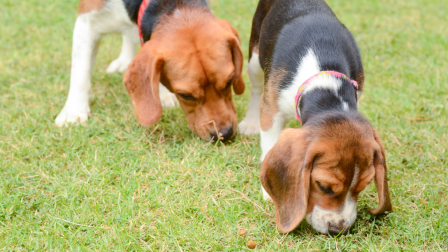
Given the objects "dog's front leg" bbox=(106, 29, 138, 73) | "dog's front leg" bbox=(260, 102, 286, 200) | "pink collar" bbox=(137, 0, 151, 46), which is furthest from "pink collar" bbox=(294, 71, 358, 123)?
"dog's front leg" bbox=(106, 29, 138, 73)

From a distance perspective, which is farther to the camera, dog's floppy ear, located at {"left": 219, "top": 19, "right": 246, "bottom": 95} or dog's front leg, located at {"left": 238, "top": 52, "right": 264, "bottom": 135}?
dog's front leg, located at {"left": 238, "top": 52, "right": 264, "bottom": 135}

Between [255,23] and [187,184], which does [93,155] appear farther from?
[255,23]

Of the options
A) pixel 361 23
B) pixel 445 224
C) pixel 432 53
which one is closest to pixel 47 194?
pixel 445 224

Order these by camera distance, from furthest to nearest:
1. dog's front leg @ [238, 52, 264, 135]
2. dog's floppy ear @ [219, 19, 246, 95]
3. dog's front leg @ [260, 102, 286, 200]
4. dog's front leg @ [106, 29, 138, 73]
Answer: dog's front leg @ [106, 29, 138, 73] → dog's front leg @ [238, 52, 264, 135] → dog's floppy ear @ [219, 19, 246, 95] → dog's front leg @ [260, 102, 286, 200]

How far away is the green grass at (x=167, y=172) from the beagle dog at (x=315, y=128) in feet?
1.14

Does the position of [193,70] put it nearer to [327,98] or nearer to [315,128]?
[327,98]

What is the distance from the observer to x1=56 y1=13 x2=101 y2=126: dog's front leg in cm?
580

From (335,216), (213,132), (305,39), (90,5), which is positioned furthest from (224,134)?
(90,5)

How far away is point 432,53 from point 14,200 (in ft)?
21.7

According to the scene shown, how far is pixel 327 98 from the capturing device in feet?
12.3

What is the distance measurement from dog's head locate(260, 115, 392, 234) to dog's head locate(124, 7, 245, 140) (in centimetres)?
158

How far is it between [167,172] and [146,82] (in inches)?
39.0

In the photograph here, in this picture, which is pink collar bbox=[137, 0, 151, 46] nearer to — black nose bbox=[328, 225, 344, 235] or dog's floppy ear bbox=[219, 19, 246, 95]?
dog's floppy ear bbox=[219, 19, 246, 95]

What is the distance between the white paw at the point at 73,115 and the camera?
224 inches
